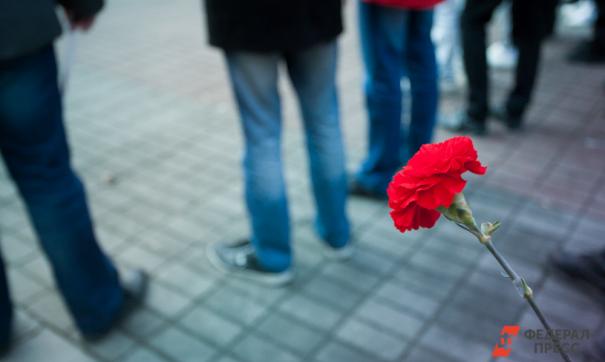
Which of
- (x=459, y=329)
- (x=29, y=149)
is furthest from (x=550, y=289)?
(x=29, y=149)

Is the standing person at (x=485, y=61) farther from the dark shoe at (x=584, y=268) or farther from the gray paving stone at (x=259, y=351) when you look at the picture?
the gray paving stone at (x=259, y=351)

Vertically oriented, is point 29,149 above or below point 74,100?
above

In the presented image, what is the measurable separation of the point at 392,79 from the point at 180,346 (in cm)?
164

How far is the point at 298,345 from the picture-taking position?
221cm

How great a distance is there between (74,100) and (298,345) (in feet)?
10.8

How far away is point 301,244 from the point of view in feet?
9.28

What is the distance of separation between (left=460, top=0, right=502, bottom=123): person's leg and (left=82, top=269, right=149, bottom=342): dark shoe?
2.43 m

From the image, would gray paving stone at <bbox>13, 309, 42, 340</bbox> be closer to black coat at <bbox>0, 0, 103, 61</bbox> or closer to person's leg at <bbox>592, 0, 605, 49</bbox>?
black coat at <bbox>0, 0, 103, 61</bbox>

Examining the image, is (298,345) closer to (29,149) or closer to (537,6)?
(29,149)

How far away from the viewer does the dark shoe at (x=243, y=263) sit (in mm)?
2531

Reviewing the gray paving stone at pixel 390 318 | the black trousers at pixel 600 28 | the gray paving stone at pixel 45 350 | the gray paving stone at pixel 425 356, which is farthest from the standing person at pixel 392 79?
the black trousers at pixel 600 28

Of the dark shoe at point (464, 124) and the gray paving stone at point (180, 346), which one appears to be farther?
the dark shoe at point (464, 124)

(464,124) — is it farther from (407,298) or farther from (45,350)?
(45,350)

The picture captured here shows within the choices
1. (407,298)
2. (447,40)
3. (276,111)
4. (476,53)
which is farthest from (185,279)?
(447,40)
